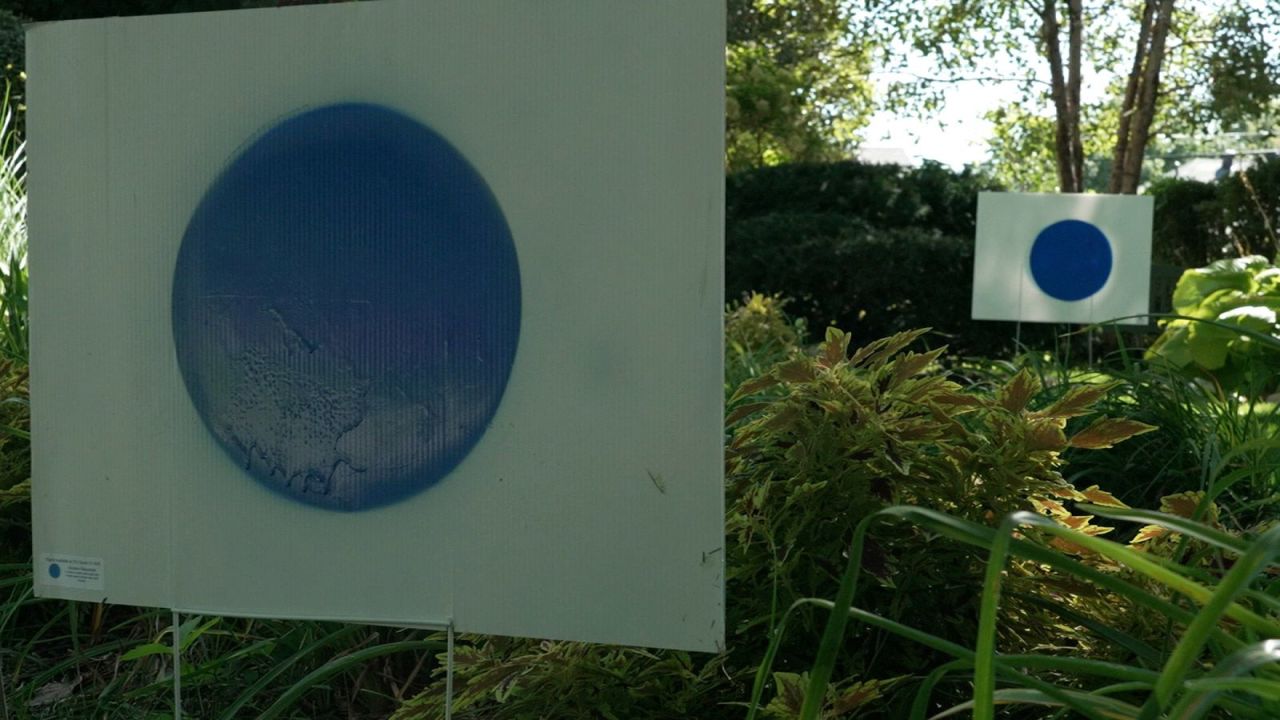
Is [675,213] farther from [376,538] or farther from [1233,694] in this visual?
[1233,694]

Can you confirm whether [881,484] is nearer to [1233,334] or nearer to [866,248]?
[1233,334]

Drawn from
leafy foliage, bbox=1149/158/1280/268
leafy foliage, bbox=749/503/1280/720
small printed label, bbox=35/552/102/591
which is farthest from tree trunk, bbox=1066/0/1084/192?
small printed label, bbox=35/552/102/591

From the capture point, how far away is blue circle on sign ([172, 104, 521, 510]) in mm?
2117

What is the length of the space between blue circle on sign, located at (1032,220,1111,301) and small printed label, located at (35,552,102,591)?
6325 mm

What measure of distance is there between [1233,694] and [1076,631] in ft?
1.64

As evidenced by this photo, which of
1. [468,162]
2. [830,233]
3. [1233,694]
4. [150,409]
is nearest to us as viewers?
[1233,694]

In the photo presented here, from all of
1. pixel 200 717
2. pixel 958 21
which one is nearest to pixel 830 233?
pixel 958 21

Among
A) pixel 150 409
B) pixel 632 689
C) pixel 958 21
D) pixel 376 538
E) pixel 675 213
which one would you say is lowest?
pixel 632 689

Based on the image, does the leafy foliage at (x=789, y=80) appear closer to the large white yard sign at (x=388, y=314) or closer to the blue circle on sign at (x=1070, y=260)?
the blue circle on sign at (x=1070, y=260)

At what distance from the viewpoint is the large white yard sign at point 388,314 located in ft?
6.50

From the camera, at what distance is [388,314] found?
2.17 metres

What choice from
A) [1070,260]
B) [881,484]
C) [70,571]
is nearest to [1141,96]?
[1070,260]

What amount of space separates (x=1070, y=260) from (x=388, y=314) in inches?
247

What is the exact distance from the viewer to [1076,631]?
Answer: 2.22m
